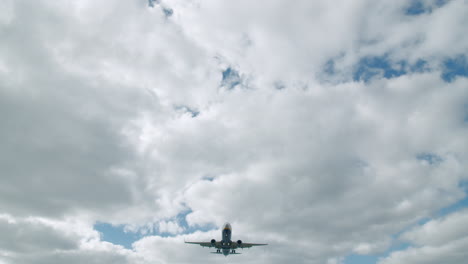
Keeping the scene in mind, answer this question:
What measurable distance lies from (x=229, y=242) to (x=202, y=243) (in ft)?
37.4

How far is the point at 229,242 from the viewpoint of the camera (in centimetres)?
9338

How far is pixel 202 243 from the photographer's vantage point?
98688 millimetres
